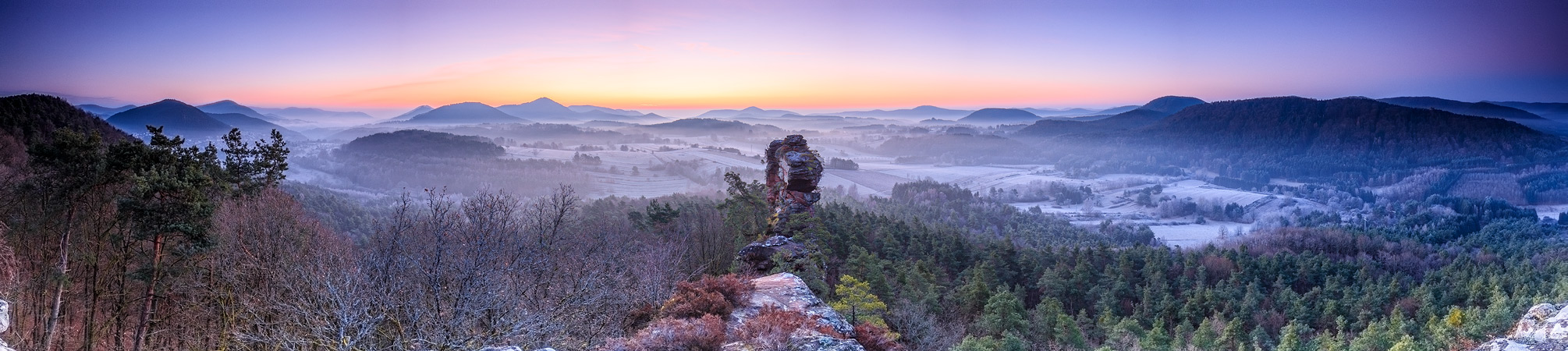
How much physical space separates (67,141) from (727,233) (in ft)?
72.9

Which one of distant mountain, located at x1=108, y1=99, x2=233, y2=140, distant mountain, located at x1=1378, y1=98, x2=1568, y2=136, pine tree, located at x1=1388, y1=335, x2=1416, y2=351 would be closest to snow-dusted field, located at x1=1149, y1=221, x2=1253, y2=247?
distant mountain, located at x1=1378, y1=98, x2=1568, y2=136

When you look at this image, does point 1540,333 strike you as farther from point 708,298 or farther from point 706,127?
point 706,127

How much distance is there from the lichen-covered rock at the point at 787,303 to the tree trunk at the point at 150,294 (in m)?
14.8

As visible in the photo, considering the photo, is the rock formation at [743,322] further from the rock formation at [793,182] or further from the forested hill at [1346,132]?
the forested hill at [1346,132]

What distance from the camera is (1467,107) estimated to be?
10225cm

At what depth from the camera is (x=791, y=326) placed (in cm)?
812

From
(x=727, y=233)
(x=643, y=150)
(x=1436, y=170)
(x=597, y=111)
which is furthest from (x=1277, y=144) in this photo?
(x=597, y=111)

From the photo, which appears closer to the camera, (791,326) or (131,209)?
(791,326)

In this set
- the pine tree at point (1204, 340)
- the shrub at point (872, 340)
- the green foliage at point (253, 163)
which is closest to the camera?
the shrub at point (872, 340)

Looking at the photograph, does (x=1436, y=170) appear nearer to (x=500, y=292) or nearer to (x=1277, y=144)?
(x=1277, y=144)

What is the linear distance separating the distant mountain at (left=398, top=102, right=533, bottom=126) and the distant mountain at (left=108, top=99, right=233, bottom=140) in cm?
9297

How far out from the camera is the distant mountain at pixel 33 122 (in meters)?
21.3

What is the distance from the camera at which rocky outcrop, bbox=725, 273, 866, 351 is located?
308 inches

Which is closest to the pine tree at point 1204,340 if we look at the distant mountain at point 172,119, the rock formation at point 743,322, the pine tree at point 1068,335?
the pine tree at point 1068,335
